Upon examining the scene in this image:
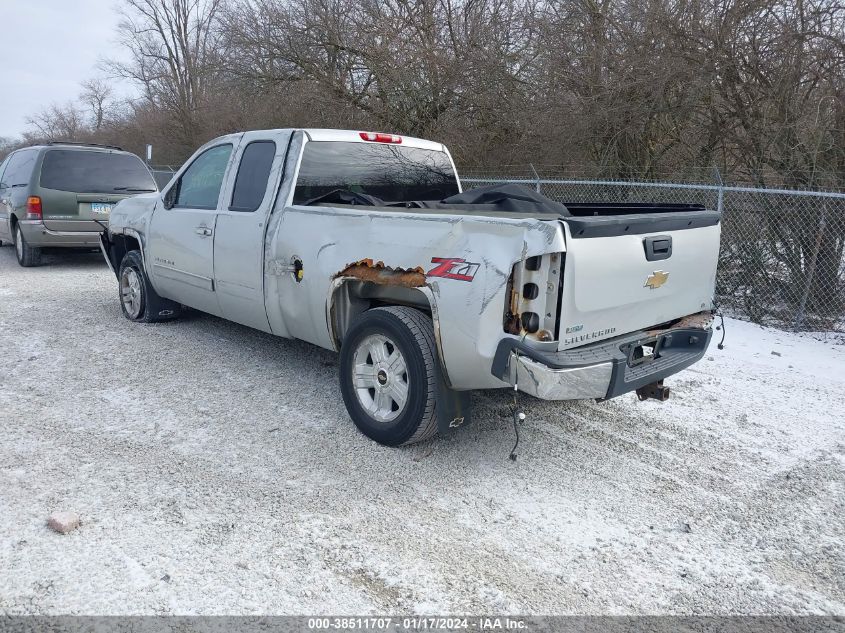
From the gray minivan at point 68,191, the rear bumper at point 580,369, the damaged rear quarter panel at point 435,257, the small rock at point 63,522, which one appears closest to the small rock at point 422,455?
the damaged rear quarter panel at point 435,257

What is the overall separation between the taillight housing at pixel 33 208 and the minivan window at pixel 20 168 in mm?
414

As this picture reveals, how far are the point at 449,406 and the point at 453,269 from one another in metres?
0.83

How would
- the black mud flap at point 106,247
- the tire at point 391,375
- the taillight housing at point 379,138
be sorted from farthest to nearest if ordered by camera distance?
1. the black mud flap at point 106,247
2. the taillight housing at point 379,138
3. the tire at point 391,375

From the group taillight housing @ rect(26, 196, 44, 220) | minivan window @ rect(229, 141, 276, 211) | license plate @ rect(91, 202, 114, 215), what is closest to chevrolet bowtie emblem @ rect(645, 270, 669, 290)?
minivan window @ rect(229, 141, 276, 211)

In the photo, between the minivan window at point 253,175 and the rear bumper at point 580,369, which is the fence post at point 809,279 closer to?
the rear bumper at point 580,369

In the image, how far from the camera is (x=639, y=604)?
2.71 metres

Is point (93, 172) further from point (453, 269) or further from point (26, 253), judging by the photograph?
point (453, 269)

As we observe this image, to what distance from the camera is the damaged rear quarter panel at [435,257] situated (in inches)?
129

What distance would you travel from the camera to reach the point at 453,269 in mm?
3461

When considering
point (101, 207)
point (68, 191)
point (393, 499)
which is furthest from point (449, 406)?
point (68, 191)

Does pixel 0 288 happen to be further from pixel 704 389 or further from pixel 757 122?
pixel 757 122

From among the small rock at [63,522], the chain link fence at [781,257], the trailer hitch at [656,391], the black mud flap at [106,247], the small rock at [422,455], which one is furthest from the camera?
the chain link fence at [781,257]

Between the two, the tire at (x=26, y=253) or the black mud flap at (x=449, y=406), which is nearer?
the black mud flap at (x=449, y=406)

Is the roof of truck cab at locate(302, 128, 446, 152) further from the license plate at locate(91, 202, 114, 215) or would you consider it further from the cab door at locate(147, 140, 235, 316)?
the license plate at locate(91, 202, 114, 215)
